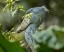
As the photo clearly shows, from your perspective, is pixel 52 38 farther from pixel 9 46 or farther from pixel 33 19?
pixel 33 19

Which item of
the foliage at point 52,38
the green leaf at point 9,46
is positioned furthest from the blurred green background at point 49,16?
the foliage at point 52,38

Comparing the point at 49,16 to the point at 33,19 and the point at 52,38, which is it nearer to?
the point at 33,19

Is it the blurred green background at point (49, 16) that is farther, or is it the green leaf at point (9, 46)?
the blurred green background at point (49, 16)

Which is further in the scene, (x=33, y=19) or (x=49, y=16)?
(x=49, y=16)

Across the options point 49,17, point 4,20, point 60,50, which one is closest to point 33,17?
point 60,50

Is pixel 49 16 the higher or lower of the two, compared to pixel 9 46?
lower

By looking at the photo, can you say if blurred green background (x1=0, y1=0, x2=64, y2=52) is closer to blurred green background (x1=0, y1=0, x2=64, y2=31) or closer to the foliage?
blurred green background (x1=0, y1=0, x2=64, y2=31)

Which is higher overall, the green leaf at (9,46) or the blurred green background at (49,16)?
the green leaf at (9,46)

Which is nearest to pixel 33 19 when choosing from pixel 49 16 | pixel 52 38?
pixel 52 38

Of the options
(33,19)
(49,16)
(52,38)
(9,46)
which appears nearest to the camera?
(52,38)

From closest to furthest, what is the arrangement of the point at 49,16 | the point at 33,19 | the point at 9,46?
the point at 9,46
the point at 33,19
the point at 49,16

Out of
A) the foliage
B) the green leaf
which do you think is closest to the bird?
the green leaf

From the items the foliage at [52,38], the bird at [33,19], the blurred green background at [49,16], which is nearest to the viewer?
the foliage at [52,38]

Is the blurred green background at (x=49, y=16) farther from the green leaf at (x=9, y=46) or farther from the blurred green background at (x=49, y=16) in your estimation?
the green leaf at (x=9, y=46)
